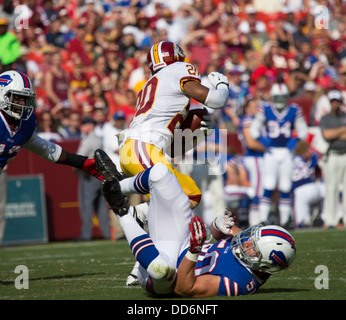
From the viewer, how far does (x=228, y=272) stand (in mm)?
4930

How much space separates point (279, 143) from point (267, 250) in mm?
6647

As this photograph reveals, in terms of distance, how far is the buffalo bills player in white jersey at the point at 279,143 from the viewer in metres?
11.1

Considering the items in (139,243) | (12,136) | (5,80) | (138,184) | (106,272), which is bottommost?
(106,272)

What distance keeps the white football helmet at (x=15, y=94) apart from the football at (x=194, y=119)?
1.38m

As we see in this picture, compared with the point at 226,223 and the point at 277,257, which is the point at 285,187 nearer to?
the point at 226,223

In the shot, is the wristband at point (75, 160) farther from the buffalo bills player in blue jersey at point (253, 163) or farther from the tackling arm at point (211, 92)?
the buffalo bills player in blue jersey at point (253, 163)

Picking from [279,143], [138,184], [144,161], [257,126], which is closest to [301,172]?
[279,143]

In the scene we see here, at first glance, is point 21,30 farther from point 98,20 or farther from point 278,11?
point 278,11

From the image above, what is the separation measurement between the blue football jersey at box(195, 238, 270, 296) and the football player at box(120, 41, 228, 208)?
35.5 inches

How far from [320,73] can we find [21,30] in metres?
6.27

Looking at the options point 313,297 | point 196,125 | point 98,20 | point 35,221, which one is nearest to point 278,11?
point 98,20

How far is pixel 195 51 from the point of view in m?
15.8

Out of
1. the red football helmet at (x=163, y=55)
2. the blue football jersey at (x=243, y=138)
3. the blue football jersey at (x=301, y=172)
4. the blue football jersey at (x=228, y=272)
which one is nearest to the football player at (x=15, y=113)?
the red football helmet at (x=163, y=55)

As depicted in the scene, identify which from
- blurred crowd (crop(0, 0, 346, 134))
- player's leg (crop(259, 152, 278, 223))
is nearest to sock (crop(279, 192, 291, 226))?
player's leg (crop(259, 152, 278, 223))
